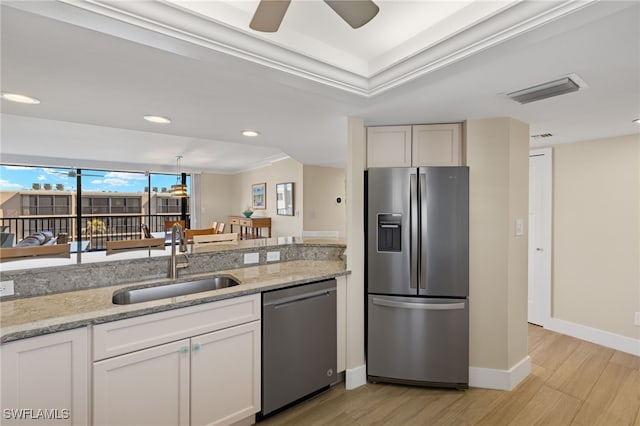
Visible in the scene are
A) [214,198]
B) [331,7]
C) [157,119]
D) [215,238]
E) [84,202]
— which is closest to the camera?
[331,7]

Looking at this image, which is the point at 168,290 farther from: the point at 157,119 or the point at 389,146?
the point at 389,146

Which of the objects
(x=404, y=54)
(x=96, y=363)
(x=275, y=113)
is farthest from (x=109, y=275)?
(x=404, y=54)

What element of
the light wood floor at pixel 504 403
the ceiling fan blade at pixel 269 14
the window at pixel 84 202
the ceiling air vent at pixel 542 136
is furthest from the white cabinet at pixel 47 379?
the window at pixel 84 202

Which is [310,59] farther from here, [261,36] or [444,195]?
[444,195]

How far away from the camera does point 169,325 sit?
A: 1676 mm

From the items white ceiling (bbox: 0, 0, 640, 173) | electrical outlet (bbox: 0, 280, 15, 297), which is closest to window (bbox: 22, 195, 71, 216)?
white ceiling (bbox: 0, 0, 640, 173)

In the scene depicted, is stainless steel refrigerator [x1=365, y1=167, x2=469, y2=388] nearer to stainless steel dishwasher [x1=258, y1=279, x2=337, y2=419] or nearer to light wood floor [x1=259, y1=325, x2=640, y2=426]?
light wood floor [x1=259, y1=325, x2=640, y2=426]

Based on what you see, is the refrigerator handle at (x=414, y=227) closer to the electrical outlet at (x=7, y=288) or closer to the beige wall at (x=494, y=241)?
the beige wall at (x=494, y=241)

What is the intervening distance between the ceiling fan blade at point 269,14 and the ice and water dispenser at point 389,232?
1.68 metres

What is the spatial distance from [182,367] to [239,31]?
1.80 meters

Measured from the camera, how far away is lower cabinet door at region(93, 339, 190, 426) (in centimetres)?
151

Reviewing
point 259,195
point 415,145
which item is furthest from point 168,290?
point 259,195

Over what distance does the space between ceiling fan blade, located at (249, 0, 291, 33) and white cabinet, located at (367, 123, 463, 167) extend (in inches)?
64.9

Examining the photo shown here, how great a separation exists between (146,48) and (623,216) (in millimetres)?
4344
